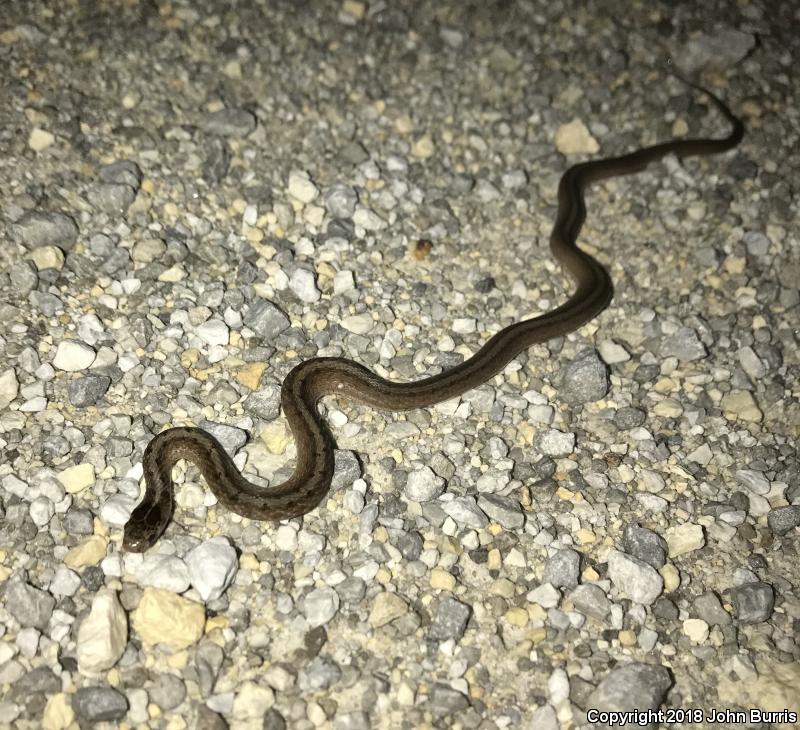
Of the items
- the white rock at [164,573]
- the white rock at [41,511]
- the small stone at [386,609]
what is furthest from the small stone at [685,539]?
the white rock at [41,511]

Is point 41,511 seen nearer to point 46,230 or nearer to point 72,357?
point 72,357

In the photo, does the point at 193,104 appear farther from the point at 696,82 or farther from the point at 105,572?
the point at 696,82

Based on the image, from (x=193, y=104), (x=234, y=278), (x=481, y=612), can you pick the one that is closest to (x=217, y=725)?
(x=481, y=612)

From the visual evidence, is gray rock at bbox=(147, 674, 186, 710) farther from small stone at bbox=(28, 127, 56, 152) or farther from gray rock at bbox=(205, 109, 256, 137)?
gray rock at bbox=(205, 109, 256, 137)

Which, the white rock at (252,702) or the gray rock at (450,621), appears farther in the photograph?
the gray rock at (450,621)

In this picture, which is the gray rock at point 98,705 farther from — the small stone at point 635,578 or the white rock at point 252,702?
the small stone at point 635,578

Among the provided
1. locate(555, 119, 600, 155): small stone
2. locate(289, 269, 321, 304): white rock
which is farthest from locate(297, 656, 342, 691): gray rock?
locate(555, 119, 600, 155): small stone

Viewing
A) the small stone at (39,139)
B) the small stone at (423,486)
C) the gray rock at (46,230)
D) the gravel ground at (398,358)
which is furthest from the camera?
the small stone at (39,139)
